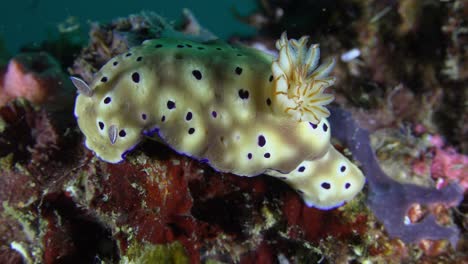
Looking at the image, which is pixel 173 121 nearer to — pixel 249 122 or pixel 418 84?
pixel 249 122

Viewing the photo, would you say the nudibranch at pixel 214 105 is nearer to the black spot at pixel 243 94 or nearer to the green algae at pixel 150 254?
the black spot at pixel 243 94

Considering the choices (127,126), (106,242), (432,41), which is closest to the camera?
(127,126)

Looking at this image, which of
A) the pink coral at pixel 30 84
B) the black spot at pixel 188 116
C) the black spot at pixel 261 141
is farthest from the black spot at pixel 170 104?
the pink coral at pixel 30 84

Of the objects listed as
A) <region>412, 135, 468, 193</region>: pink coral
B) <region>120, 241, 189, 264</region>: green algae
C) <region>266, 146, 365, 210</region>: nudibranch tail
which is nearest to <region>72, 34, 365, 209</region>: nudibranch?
<region>266, 146, 365, 210</region>: nudibranch tail

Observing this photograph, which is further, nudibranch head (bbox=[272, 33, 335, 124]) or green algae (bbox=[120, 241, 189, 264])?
green algae (bbox=[120, 241, 189, 264])

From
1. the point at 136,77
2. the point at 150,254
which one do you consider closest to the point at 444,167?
the point at 150,254

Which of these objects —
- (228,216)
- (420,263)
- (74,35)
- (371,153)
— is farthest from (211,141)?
(74,35)

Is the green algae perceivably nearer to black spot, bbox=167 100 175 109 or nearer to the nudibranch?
the nudibranch

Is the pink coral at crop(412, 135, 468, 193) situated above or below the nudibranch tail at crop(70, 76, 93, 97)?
below
